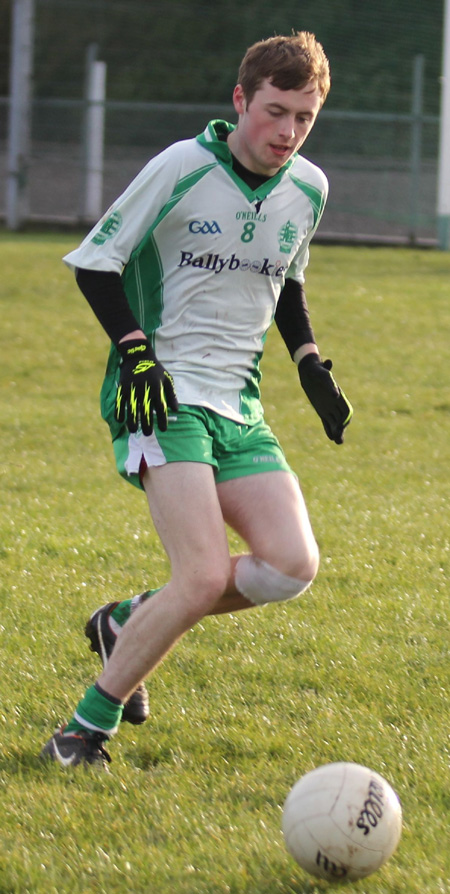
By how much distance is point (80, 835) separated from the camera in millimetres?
3080

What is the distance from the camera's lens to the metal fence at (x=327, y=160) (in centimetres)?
A: 2205

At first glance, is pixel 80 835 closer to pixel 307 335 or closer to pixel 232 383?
pixel 232 383

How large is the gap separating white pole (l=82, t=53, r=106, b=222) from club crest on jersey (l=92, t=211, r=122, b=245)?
20.1 m

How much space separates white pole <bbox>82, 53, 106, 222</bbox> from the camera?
2308 cm

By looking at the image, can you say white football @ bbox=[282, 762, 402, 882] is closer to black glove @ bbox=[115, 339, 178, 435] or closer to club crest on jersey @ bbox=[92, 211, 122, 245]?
black glove @ bbox=[115, 339, 178, 435]

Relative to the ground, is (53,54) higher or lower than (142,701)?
lower

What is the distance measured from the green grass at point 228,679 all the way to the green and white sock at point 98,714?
0.40 ft

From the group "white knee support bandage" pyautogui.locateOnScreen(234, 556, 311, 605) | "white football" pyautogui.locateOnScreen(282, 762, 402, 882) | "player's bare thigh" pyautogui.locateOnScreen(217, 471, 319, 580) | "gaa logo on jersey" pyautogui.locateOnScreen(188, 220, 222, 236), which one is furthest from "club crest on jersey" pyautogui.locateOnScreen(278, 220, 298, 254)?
"white football" pyautogui.locateOnScreen(282, 762, 402, 882)

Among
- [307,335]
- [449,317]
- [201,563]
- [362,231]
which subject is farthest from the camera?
[362,231]

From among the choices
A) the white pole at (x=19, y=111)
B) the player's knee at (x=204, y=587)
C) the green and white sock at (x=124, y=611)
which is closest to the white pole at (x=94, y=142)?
the white pole at (x=19, y=111)

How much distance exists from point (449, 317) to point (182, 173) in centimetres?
1019

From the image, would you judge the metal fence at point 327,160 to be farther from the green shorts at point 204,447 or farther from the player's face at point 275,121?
the green shorts at point 204,447

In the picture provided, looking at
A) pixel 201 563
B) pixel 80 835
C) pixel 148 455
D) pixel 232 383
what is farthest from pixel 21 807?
pixel 232 383

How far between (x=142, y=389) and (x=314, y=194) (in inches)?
38.9
